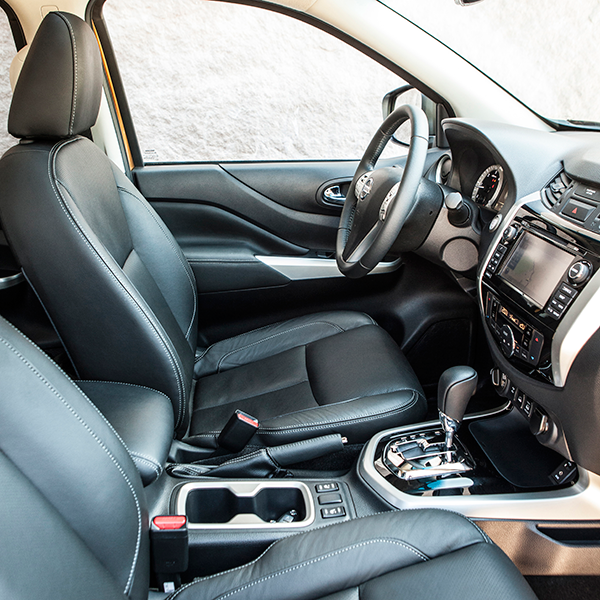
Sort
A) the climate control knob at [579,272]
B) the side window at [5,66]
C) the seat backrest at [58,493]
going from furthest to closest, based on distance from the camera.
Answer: the side window at [5,66] < the climate control knob at [579,272] < the seat backrest at [58,493]

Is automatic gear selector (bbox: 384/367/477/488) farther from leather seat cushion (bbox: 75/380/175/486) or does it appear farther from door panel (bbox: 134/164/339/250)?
door panel (bbox: 134/164/339/250)

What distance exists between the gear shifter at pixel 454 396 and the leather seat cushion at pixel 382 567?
1.01 ft

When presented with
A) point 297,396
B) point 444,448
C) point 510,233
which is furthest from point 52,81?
point 444,448

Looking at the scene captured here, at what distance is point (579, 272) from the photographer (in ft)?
2.98

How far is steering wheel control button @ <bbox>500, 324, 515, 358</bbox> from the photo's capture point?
1.09 meters

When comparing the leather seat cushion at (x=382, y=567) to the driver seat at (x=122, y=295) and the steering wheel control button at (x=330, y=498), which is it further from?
the driver seat at (x=122, y=295)

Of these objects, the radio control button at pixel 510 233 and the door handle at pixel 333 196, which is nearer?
the radio control button at pixel 510 233

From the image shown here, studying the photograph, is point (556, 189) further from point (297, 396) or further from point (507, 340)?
point (297, 396)

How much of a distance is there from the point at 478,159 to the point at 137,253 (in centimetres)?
86

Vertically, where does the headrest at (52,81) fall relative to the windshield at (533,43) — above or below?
below

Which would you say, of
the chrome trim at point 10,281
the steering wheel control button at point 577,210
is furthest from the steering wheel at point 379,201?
the chrome trim at point 10,281

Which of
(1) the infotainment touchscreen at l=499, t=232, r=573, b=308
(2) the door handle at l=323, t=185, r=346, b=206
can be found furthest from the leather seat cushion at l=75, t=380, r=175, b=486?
(2) the door handle at l=323, t=185, r=346, b=206

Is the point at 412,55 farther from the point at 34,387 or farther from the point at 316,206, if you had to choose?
the point at 34,387

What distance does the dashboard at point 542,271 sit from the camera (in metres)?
0.91
